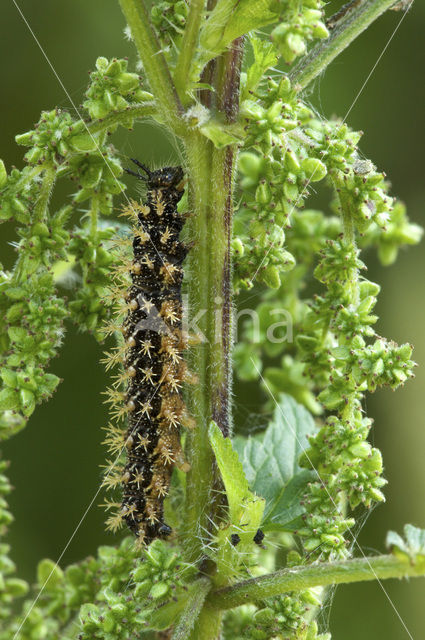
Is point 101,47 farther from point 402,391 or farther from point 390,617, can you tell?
point 390,617

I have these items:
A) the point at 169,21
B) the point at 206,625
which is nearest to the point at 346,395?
the point at 206,625

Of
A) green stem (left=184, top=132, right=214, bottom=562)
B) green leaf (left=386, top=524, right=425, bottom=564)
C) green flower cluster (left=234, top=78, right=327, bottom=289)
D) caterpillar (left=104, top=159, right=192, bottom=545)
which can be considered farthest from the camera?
caterpillar (left=104, top=159, right=192, bottom=545)

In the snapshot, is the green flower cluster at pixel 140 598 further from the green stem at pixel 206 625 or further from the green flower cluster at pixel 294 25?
the green flower cluster at pixel 294 25

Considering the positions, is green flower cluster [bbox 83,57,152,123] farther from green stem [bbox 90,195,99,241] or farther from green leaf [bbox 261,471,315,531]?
green leaf [bbox 261,471,315,531]

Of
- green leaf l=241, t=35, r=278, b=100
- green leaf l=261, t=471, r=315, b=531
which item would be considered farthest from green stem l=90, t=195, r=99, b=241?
green leaf l=261, t=471, r=315, b=531

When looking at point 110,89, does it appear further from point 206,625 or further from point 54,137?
point 206,625

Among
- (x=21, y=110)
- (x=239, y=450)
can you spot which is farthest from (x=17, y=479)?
(x=239, y=450)
